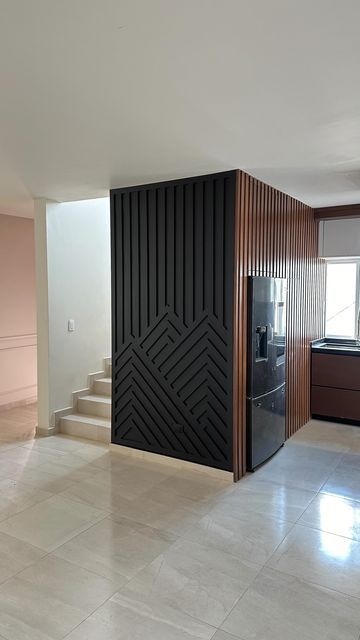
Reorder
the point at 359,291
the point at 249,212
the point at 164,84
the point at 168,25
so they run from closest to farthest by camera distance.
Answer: the point at 168,25, the point at 164,84, the point at 249,212, the point at 359,291

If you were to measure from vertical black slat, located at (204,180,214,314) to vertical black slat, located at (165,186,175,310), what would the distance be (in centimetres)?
35

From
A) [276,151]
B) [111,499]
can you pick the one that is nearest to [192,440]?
[111,499]

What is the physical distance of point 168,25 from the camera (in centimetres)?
170

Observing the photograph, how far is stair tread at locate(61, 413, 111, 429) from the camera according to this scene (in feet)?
16.1

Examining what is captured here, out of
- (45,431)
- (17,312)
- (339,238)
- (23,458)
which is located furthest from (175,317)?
(17,312)

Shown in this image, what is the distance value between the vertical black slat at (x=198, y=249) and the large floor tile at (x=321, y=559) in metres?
1.84

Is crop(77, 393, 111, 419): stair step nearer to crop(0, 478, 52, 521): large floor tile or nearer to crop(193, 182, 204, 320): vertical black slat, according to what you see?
crop(0, 478, 52, 521): large floor tile

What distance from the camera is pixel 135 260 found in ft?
14.3

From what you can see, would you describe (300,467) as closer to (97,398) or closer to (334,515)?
(334,515)

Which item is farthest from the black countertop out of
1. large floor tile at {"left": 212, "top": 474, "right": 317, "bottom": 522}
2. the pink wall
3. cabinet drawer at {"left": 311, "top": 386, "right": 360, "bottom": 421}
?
the pink wall

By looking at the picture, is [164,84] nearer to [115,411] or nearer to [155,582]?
[155,582]

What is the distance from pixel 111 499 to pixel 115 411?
116cm

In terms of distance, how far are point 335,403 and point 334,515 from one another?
2.36m

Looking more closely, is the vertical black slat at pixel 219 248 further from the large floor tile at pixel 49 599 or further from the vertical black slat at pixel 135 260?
the large floor tile at pixel 49 599
